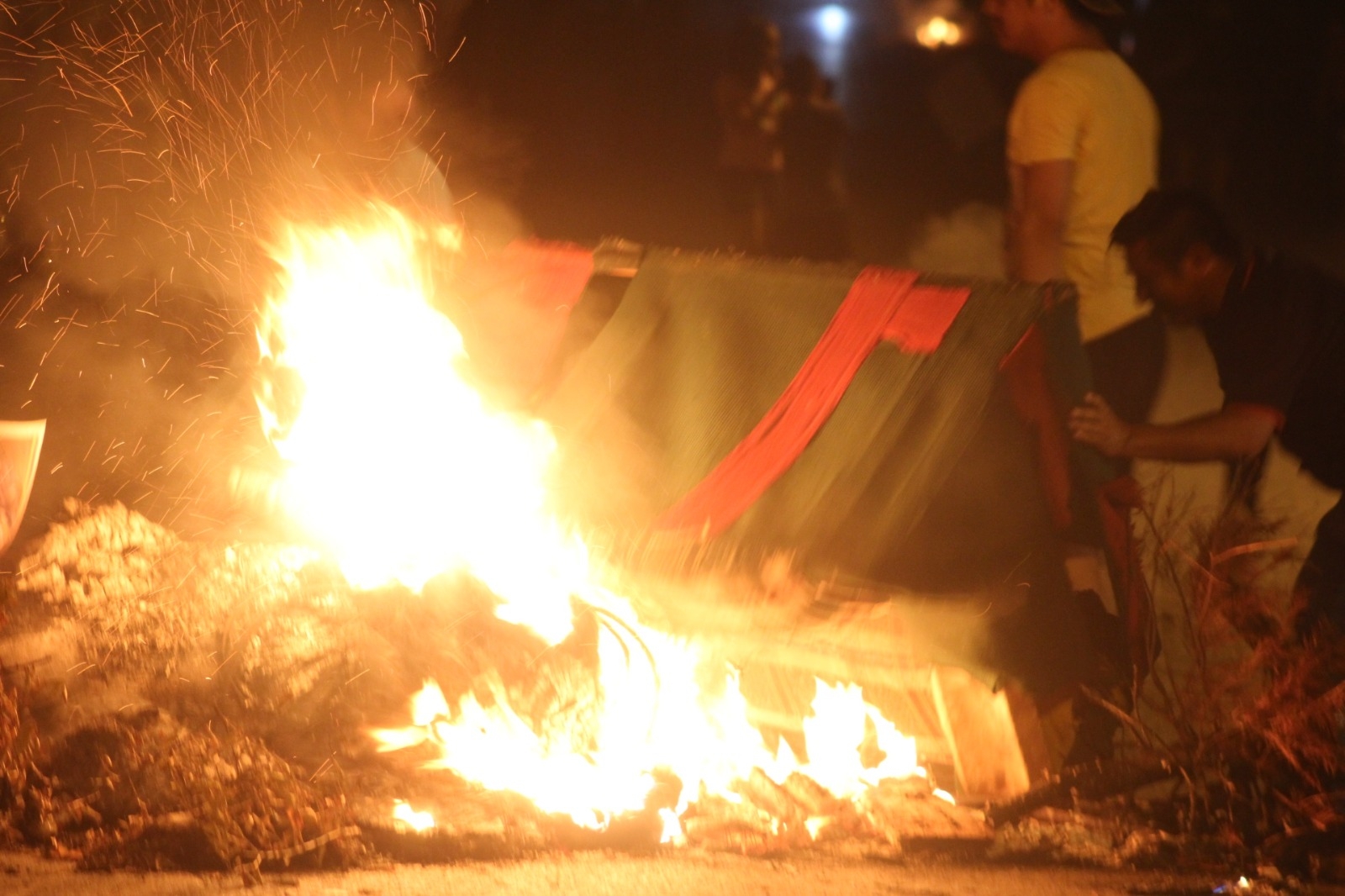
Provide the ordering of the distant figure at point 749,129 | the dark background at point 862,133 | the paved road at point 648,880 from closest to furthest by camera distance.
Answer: the paved road at point 648,880, the dark background at point 862,133, the distant figure at point 749,129

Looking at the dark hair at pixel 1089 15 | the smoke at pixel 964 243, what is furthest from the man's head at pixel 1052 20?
the smoke at pixel 964 243

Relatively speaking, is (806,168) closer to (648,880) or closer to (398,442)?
(398,442)

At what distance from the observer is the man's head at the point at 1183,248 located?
3.92 meters

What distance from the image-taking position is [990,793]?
3873 mm

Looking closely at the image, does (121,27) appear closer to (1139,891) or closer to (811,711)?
(811,711)

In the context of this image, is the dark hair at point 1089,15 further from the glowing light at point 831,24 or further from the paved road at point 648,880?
the glowing light at point 831,24

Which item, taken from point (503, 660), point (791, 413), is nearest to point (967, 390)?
point (791, 413)

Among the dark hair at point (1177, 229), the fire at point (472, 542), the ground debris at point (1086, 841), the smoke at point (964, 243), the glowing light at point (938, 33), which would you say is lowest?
the ground debris at point (1086, 841)

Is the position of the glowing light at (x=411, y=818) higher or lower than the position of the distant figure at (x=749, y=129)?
lower

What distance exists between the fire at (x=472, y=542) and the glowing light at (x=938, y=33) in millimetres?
14972

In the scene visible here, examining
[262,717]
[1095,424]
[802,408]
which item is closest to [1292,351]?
[1095,424]

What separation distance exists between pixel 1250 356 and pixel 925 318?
955mm

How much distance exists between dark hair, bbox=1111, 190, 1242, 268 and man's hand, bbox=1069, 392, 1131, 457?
55 centimetres

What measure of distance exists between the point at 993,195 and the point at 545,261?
267 inches
